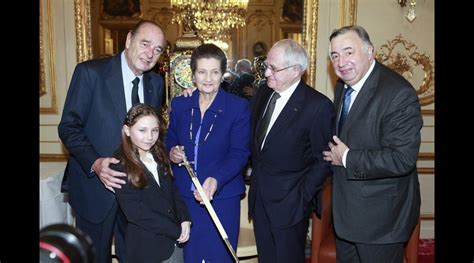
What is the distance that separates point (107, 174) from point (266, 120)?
92 cm

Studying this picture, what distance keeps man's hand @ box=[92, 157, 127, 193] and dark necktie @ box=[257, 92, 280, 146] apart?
2.59 feet

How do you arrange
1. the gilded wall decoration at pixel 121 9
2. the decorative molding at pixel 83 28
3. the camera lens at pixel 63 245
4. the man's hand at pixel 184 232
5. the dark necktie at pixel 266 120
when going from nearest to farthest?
1. the camera lens at pixel 63 245
2. the man's hand at pixel 184 232
3. the dark necktie at pixel 266 120
4. the decorative molding at pixel 83 28
5. the gilded wall decoration at pixel 121 9

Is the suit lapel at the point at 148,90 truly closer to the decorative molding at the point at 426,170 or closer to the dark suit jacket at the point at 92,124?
the dark suit jacket at the point at 92,124

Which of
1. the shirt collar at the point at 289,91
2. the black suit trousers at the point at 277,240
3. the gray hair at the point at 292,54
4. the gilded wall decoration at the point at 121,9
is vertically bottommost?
the black suit trousers at the point at 277,240

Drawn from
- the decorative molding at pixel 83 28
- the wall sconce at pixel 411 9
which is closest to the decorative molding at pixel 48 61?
the decorative molding at pixel 83 28

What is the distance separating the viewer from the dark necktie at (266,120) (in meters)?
2.55

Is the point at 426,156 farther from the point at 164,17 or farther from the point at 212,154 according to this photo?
the point at 164,17

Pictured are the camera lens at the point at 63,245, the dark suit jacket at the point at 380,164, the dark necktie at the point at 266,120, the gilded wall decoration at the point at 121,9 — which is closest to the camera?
the camera lens at the point at 63,245

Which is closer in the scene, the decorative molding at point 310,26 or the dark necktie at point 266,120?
the dark necktie at point 266,120

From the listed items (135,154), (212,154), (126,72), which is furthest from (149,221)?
(126,72)

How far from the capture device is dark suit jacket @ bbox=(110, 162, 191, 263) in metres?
2.20

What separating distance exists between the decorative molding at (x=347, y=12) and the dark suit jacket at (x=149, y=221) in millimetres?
2760

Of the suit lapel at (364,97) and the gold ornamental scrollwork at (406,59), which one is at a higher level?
the gold ornamental scrollwork at (406,59)
